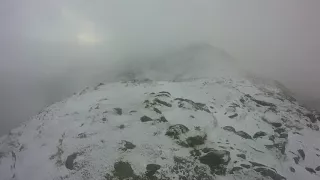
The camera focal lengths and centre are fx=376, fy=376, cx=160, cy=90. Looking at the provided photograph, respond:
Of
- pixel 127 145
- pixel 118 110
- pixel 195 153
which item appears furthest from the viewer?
pixel 118 110

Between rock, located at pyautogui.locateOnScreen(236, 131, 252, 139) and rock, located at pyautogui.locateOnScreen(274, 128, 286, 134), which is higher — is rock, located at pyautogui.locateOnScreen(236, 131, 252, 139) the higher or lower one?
the higher one

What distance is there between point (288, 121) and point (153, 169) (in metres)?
15.7

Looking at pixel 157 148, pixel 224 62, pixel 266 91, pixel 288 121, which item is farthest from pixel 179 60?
pixel 157 148

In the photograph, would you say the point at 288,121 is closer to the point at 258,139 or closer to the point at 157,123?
the point at 258,139

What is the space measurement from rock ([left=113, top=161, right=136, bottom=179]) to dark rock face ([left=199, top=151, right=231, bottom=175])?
5.11 m

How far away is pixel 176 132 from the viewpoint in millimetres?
29312

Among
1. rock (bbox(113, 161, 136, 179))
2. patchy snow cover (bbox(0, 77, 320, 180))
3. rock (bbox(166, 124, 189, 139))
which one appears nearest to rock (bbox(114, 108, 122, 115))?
patchy snow cover (bbox(0, 77, 320, 180))

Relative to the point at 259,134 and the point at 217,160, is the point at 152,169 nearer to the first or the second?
the point at 217,160

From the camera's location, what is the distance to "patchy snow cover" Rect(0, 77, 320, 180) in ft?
83.5

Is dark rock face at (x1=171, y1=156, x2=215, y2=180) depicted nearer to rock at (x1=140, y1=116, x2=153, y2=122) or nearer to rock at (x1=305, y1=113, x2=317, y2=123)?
rock at (x1=140, y1=116, x2=153, y2=122)

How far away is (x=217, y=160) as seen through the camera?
26.1 m

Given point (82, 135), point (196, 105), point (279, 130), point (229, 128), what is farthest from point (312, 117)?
point (82, 135)

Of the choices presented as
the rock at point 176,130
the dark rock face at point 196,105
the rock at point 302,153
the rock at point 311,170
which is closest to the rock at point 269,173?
the rock at point 311,170

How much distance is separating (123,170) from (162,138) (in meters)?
4.78
